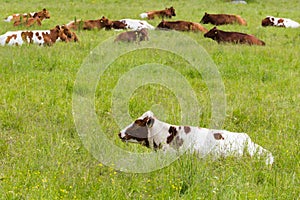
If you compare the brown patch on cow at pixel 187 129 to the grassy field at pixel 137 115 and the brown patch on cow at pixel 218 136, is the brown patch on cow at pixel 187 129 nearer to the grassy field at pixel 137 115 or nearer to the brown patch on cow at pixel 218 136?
the brown patch on cow at pixel 218 136

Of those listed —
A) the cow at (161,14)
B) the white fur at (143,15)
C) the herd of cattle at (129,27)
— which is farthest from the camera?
the cow at (161,14)

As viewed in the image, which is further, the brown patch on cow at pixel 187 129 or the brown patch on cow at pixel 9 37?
the brown patch on cow at pixel 9 37

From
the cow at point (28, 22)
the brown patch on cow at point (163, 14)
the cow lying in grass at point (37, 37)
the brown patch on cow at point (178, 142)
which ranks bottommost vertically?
the brown patch on cow at point (163, 14)

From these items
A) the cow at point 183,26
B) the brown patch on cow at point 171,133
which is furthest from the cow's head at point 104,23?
the brown patch on cow at point 171,133

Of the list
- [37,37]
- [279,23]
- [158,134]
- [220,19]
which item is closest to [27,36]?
[37,37]

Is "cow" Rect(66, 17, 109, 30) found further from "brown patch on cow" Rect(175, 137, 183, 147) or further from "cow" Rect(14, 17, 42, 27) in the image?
"brown patch on cow" Rect(175, 137, 183, 147)

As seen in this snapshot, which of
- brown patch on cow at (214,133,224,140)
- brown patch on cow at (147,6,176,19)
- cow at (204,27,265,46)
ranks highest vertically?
brown patch on cow at (214,133,224,140)

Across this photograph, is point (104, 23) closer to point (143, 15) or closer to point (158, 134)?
point (143, 15)

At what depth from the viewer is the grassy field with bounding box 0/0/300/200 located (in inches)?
185

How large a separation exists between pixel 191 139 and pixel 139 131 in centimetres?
81

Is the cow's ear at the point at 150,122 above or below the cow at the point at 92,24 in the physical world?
above

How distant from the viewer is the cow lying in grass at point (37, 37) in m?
12.9

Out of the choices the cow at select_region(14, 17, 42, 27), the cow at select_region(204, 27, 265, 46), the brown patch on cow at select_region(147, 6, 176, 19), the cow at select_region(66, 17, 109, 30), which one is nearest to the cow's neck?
the cow at select_region(204, 27, 265, 46)

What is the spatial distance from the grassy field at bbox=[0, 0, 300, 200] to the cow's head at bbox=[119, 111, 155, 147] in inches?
7.1
